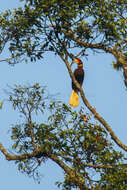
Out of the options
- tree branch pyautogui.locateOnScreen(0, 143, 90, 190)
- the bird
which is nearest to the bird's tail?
the bird

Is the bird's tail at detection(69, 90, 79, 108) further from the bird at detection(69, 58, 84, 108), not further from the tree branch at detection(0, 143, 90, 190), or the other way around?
the tree branch at detection(0, 143, 90, 190)

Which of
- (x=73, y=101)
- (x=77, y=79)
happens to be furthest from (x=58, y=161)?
(x=77, y=79)

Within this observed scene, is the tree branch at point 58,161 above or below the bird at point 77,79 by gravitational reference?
below

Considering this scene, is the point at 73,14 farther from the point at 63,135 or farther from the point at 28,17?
the point at 63,135

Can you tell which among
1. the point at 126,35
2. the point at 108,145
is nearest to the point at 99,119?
the point at 108,145

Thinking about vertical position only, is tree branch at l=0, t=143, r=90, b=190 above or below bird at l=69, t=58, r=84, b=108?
below

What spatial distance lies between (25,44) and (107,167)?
4.29 m

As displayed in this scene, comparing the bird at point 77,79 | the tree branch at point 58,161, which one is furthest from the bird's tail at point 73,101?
the tree branch at point 58,161

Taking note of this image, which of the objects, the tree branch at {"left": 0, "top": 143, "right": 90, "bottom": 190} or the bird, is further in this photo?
the bird

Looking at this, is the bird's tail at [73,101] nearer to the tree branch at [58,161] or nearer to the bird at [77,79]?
the bird at [77,79]

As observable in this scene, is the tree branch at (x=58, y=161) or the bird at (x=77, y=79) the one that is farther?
the bird at (x=77, y=79)

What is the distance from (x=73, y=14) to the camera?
45.4 feet

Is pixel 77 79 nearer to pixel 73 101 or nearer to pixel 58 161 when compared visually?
pixel 73 101

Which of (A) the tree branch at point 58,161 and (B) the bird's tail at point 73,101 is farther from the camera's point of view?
(B) the bird's tail at point 73,101
